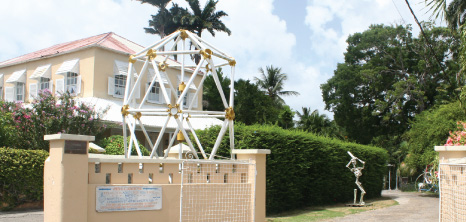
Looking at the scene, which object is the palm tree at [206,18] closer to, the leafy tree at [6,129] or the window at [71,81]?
the window at [71,81]

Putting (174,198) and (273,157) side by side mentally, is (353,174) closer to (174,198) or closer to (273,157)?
(273,157)

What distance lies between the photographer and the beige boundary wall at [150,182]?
→ 7.02 m

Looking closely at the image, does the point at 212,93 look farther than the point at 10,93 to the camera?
Yes

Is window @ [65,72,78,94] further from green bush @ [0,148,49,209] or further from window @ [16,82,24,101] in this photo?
green bush @ [0,148,49,209]

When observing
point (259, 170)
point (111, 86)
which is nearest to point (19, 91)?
point (111, 86)

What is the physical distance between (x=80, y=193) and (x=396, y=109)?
3415 cm

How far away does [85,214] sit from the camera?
7215 mm

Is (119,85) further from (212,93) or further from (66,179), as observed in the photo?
(66,179)

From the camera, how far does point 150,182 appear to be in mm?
8273

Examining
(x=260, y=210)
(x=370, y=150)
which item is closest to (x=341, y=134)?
(x=370, y=150)

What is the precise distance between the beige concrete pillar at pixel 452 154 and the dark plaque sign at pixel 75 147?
19.4ft

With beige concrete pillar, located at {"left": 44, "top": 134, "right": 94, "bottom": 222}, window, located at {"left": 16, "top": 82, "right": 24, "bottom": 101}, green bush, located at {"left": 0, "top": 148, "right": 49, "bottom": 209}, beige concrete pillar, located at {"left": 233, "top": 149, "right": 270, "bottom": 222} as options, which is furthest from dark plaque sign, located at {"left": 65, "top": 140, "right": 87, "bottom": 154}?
window, located at {"left": 16, "top": 82, "right": 24, "bottom": 101}

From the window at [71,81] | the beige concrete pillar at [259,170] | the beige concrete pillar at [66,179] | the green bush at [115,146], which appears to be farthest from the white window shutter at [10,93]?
the beige concrete pillar at [66,179]

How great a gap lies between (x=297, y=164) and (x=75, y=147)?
9.71 meters
